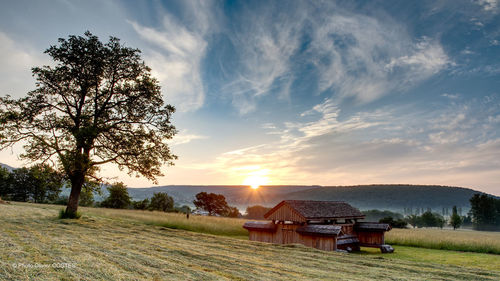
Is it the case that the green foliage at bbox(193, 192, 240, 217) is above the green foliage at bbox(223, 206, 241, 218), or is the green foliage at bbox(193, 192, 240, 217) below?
above

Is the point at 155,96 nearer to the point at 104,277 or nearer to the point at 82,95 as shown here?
the point at 82,95

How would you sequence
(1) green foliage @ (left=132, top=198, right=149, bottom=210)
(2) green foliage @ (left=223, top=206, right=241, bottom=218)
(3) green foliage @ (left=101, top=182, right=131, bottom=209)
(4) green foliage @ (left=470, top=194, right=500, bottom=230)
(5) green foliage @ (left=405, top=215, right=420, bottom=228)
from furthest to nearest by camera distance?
(5) green foliage @ (left=405, top=215, right=420, bottom=228)
(4) green foliage @ (left=470, top=194, right=500, bottom=230)
(2) green foliage @ (left=223, top=206, right=241, bottom=218)
(1) green foliage @ (left=132, top=198, right=149, bottom=210)
(3) green foliage @ (left=101, top=182, right=131, bottom=209)

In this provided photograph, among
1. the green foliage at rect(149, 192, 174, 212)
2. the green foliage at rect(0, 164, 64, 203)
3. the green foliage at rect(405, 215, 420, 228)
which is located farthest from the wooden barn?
the green foliage at rect(405, 215, 420, 228)

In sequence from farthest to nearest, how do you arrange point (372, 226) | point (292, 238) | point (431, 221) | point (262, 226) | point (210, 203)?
point (431, 221)
point (210, 203)
point (262, 226)
point (372, 226)
point (292, 238)

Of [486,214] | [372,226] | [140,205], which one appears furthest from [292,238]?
[486,214]

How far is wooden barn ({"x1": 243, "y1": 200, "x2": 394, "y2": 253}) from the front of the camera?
76.8 ft

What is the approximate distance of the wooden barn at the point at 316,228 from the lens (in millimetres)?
23406

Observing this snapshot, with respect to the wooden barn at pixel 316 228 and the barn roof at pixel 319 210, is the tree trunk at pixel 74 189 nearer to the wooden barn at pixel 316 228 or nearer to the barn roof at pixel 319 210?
the wooden barn at pixel 316 228

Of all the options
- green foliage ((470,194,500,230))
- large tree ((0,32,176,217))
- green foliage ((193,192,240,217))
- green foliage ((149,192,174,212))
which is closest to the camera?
large tree ((0,32,176,217))

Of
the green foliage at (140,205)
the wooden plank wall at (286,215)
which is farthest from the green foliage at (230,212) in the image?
the wooden plank wall at (286,215)

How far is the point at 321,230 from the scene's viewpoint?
22812mm

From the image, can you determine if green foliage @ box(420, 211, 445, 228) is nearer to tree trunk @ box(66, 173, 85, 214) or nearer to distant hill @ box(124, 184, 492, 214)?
distant hill @ box(124, 184, 492, 214)

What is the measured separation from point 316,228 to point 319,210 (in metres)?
4.44

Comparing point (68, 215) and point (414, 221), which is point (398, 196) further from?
point (68, 215)
